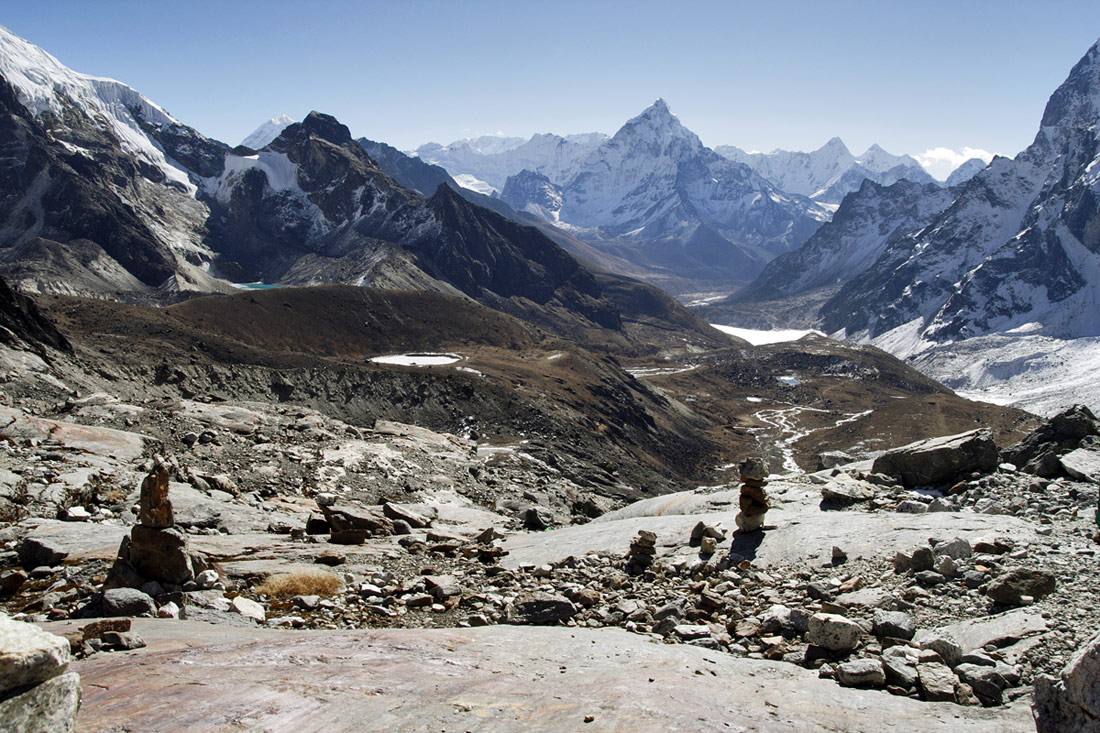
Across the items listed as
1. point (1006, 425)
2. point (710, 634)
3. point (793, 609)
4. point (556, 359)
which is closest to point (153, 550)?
point (710, 634)

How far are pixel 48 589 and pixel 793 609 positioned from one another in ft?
46.1

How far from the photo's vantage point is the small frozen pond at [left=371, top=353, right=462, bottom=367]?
390 feet

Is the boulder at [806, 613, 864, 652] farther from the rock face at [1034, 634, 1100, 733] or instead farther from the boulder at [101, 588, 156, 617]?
the boulder at [101, 588, 156, 617]

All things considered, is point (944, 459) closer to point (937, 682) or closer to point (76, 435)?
point (937, 682)

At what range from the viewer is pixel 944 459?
20234mm

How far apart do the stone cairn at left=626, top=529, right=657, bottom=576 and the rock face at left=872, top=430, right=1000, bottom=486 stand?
8.61 metres

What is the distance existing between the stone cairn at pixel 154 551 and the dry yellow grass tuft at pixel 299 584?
1533mm

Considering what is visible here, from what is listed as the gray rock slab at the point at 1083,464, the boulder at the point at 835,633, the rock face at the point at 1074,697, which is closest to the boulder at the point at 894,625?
the boulder at the point at 835,633

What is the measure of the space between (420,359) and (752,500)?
109 metres

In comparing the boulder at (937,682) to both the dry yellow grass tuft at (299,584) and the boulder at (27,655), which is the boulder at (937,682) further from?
the dry yellow grass tuft at (299,584)

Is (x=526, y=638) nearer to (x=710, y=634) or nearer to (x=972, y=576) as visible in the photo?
(x=710, y=634)

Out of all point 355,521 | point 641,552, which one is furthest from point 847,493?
point 355,521

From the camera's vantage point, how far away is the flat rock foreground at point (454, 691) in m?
7.92

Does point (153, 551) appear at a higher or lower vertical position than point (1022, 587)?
higher
